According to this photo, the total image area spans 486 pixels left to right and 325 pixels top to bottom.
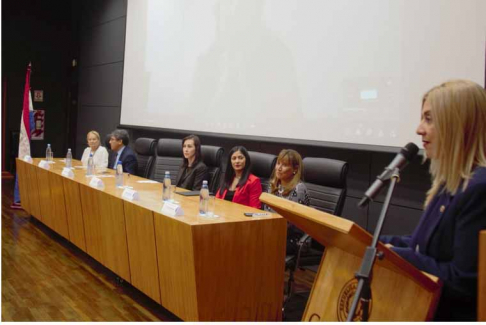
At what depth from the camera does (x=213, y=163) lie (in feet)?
15.6

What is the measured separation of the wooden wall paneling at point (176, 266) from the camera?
2.68m

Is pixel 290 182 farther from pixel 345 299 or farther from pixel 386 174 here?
pixel 386 174

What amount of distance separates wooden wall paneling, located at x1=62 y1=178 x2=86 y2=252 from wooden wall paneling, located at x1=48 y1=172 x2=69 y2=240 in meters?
0.10

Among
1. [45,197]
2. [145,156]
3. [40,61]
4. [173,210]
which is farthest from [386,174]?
[40,61]

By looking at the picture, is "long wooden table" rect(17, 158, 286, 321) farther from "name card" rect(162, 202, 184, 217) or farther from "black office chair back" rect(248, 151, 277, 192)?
"black office chair back" rect(248, 151, 277, 192)

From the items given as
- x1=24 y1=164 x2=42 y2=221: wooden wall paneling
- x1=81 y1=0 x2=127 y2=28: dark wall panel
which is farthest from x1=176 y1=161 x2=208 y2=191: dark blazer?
x1=81 y1=0 x2=127 y2=28: dark wall panel

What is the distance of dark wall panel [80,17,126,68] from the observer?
7715 mm

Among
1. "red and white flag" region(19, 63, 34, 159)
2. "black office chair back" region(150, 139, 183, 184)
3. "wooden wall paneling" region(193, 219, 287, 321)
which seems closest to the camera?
"wooden wall paneling" region(193, 219, 287, 321)

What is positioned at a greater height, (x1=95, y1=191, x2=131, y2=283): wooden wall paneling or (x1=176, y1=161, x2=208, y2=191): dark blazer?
(x1=176, y1=161, x2=208, y2=191): dark blazer

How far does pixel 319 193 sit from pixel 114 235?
155cm

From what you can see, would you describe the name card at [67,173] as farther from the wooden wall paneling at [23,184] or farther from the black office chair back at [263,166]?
the black office chair back at [263,166]

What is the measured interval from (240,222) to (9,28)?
27.3 feet

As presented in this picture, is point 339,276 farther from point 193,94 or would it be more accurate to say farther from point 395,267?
point 193,94

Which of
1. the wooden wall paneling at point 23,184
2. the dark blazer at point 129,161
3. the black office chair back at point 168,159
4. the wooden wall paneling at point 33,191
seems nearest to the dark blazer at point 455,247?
the black office chair back at point 168,159
